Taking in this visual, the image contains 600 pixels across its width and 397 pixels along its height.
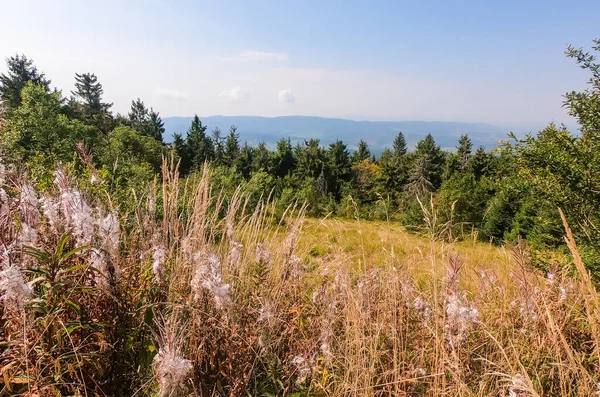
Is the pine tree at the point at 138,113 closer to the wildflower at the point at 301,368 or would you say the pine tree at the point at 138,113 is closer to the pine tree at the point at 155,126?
the pine tree at the point at 155,126

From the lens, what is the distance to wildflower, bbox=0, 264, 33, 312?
859 mm

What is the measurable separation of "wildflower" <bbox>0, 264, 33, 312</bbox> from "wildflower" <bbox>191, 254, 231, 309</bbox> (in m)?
0.49

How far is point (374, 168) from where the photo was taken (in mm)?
33781

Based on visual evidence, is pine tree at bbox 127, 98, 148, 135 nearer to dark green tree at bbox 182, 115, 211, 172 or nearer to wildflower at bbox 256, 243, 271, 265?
dark green tree at bbox 182, 115, 211, 172

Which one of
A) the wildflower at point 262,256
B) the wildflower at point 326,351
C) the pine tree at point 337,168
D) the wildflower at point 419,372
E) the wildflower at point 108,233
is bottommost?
the pine tree at point 337,168

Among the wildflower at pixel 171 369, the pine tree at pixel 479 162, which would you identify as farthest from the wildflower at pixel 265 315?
the pine tree at pixel 479 162

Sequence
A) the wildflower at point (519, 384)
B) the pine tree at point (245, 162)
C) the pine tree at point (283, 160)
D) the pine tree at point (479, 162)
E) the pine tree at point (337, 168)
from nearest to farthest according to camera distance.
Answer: the wildflower at point (519, 384), the pine tree at point (479, 162), the pine tree at point (337, 168), the pine tree at point (283, 160), the pine tree at point (245, 162)

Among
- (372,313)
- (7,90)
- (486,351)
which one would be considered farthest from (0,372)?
(7,90)

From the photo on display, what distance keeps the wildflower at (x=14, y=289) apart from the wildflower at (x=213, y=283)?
19.3 inches

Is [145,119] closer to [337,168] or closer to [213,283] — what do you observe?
[337,168]

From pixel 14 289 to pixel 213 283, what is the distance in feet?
1.87

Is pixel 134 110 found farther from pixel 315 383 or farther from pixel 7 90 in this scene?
pixel 315 383

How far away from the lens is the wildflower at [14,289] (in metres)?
0.86

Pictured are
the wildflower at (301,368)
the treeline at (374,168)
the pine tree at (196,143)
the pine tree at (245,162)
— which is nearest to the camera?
the wildflower at (301,368)
